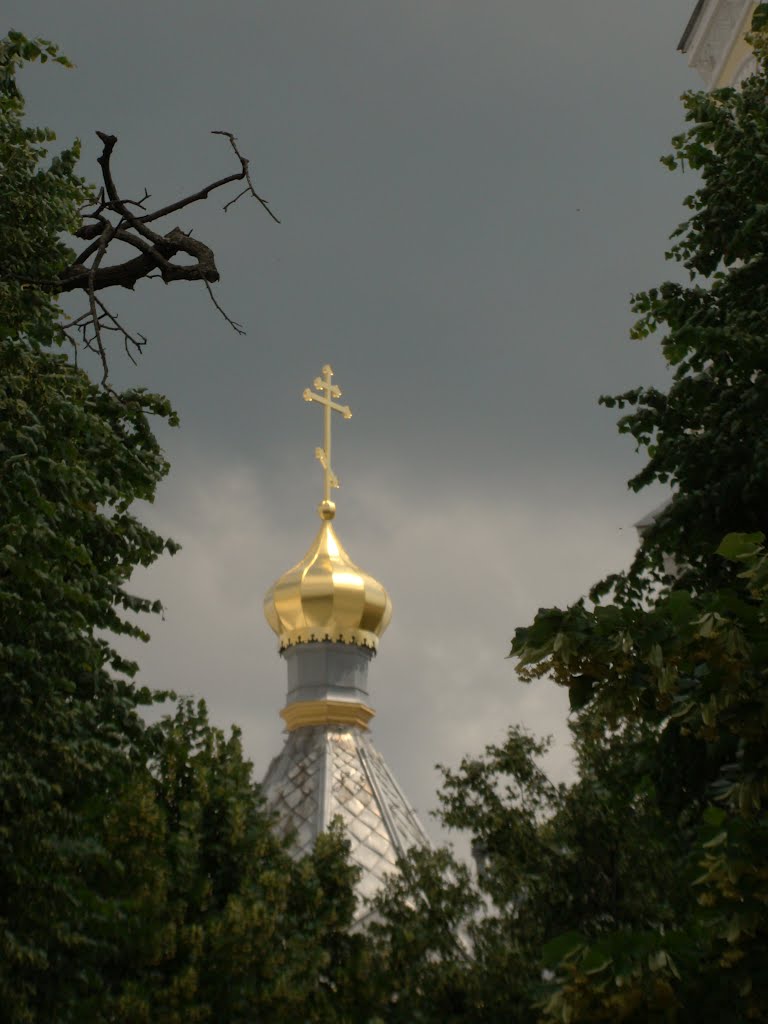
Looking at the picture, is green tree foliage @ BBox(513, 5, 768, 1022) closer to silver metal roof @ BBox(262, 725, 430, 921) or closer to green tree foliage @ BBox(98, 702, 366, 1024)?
green tree foliage @ BBox(98, 702, 366, 1024)

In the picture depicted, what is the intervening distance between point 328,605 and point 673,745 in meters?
23.2

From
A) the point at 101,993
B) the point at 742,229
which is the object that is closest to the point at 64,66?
the point at 742,229

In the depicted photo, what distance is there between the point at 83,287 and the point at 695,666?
3.96 metres

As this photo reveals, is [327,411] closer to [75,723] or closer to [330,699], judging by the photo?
[330,699]

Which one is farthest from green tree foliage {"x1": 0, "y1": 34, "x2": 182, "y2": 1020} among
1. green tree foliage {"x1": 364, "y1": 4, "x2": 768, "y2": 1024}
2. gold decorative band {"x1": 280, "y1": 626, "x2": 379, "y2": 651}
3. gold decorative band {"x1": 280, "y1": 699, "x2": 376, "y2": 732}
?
gold decorative band {"x1": 280, "y1": 626, "x2": 379, "y2": 651}

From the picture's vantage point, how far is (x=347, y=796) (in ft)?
86.4

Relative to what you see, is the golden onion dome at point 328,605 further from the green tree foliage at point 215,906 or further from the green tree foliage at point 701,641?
the green tree foliage at point 701,641

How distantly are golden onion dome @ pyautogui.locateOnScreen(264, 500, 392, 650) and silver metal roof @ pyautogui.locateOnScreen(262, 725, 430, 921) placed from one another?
101 inches

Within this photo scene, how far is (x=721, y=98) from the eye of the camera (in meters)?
11.1

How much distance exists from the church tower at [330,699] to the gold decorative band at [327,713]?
0.07 feet

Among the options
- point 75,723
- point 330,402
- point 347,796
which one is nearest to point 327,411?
point 330,402

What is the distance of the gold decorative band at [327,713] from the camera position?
30.1m

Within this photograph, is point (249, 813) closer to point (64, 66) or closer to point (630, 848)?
point (630, 848)

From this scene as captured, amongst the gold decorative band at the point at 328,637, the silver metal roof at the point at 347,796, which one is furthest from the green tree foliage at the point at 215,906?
the gold decorative band at the point at 328,637
